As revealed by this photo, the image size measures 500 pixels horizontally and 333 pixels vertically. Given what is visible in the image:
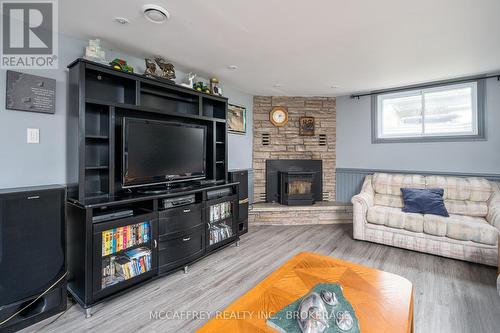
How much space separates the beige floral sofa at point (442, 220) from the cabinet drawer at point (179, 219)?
2275 mm

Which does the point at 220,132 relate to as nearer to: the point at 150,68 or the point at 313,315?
the point at 150,68

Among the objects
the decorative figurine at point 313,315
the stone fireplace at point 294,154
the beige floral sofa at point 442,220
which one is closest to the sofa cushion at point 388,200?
the beige floral sofa at point 442,220

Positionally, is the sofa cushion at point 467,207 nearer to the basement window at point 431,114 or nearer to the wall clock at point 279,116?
the basement window at point 431,114

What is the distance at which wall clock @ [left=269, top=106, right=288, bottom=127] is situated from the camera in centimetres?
458

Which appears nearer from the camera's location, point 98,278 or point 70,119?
point 98,278

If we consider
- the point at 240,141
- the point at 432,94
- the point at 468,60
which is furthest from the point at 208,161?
the point at 432,94

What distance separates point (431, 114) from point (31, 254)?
5.21m

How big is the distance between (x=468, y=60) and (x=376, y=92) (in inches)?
55.1

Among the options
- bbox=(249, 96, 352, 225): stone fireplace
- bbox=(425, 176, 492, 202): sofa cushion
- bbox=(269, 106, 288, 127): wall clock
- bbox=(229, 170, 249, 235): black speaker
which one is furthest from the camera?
bbox=(269, 106, 288, 127): wall clock

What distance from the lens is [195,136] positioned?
296cm

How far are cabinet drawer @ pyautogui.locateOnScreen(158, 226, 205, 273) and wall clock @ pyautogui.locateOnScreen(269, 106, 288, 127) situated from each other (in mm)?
2679

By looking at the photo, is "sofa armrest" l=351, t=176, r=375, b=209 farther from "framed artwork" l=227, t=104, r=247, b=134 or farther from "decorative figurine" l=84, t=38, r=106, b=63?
"decorative figurine" l=84, t=38, r=106, b=63

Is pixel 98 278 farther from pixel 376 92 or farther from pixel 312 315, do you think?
pixel 376 92

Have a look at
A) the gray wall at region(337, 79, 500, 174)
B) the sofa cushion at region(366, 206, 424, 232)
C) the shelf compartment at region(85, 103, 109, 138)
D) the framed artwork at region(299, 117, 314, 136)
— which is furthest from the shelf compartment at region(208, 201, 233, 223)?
the gray wall at region(337, 79, 500, 174)
